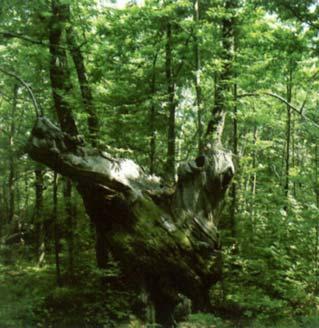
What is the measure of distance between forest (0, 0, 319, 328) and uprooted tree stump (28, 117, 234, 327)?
27 mm

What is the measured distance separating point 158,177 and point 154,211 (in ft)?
3.87

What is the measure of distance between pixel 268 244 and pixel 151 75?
17.8 ft

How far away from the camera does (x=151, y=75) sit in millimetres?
10750

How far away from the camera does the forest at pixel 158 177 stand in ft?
26.0

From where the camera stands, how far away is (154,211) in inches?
329

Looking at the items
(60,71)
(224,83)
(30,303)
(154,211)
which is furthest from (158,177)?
(30,303)

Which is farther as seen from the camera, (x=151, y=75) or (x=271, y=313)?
(x=151, y=75)

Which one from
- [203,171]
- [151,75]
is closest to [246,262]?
[203,171]

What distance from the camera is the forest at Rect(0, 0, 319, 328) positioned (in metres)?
7.92

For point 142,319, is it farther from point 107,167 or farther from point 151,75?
point 151,75

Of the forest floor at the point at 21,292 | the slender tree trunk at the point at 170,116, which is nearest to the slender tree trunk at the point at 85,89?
the slender tree trunk at the point at 170,116

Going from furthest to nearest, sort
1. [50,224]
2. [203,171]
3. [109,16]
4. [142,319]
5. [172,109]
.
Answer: [50,224] → [172,109] → [109,16] → [203,171] → [142,319]

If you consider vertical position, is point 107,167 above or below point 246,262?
above

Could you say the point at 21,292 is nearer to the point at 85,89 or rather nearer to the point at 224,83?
the point at 85,89
